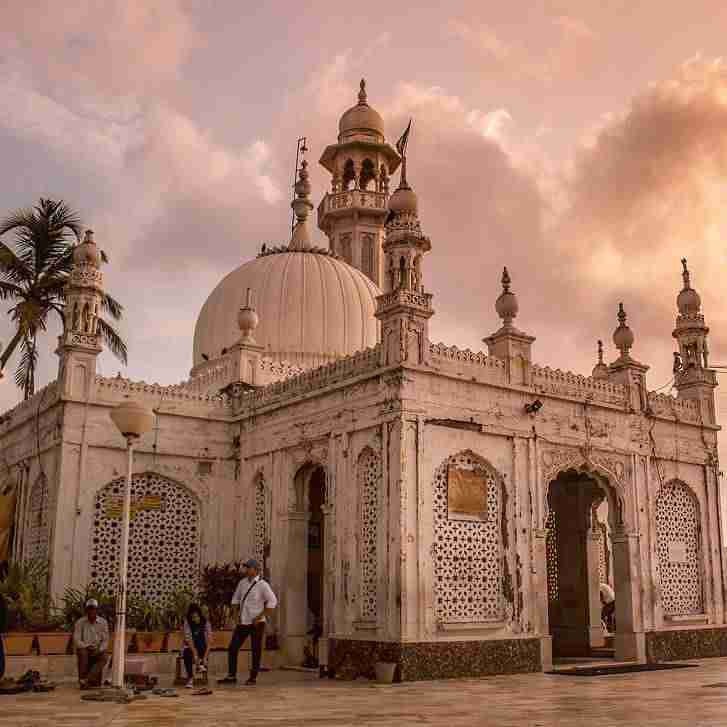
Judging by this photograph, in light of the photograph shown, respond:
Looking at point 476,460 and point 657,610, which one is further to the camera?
point 657,610

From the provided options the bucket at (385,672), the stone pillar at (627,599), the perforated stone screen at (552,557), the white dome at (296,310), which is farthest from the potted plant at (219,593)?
the perforated stone screen at (552,557)

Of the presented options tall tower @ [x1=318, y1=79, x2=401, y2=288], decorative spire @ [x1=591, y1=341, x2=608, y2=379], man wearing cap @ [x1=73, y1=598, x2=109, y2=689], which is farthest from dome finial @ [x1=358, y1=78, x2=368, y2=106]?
→ man wearing cap @ [x1=73, y1=598, x2=109, y2=689]

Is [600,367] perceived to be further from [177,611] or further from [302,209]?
[177,611]

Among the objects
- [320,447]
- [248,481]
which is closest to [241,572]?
[248,481]

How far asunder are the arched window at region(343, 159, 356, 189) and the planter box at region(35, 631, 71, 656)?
21143mm

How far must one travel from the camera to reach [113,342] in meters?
22.2

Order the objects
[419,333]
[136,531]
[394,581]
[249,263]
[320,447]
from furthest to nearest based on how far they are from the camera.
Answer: [249,263] → [136,531] → [320,447] → [419,333] → [394,581]

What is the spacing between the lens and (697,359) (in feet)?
67.2

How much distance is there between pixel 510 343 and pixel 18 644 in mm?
9628

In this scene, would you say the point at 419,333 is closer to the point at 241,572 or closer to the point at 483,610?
the point at 483,610

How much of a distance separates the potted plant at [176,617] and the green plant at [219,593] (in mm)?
353

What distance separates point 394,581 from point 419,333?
4044mm

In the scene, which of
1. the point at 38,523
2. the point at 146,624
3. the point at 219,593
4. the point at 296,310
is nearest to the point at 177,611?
the point at 146,624

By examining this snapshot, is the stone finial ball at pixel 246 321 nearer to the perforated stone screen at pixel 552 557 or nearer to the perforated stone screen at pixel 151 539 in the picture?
the perforated stone screen at pixel 151 539
